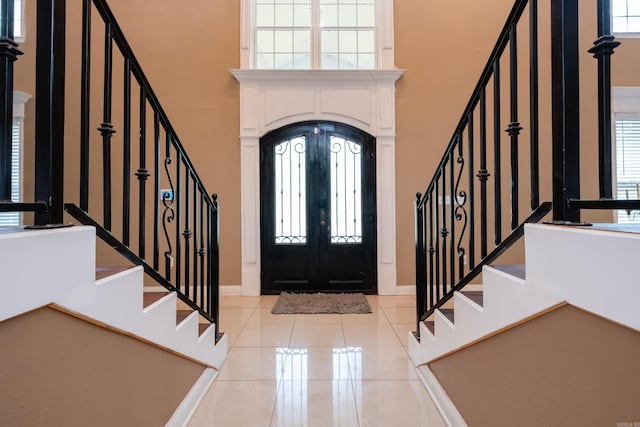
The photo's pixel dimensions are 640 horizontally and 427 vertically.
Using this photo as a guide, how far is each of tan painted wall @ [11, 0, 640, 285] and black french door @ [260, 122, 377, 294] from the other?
15.2 inches

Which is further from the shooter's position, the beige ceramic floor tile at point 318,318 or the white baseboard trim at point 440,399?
the beige ceramic floor tile at point 318,318

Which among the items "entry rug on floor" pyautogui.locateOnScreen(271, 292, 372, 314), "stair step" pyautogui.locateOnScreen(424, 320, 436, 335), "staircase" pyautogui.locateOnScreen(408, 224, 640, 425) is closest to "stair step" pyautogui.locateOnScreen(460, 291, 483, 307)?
"staircase" pyautogui.locateOnScreen(408, 224, 640, 425)

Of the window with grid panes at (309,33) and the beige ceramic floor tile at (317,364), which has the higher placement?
the window with grid panes at (309,33)

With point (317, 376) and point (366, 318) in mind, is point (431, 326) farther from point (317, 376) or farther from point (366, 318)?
point (366, 318)

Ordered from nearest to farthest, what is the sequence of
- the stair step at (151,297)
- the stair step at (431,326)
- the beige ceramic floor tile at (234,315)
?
the stair step at (151,297) < the stair step at (431,326) < the beige ceramic floor tile at (234,315)

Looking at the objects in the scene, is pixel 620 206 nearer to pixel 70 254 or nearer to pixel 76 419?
pixel 70 254

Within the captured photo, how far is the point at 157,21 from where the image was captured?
4.60m

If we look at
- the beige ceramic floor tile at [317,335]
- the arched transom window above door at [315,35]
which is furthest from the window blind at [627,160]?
the beige ceramic floor tile at [317,335]

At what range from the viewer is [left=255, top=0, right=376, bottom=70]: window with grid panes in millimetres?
4746

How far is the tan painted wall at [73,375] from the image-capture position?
0.83 metres

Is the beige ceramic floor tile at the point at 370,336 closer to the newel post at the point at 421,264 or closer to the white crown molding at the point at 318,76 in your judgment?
the newel post at the point at 421,264

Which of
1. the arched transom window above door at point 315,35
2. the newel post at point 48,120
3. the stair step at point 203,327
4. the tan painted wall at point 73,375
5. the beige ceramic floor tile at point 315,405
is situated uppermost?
the arched transom window above door at point 315,35

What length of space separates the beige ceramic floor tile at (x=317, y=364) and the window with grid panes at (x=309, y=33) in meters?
3.49

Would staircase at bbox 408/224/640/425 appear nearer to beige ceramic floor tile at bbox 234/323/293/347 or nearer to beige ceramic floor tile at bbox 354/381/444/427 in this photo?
beige ceramic floor tile at bbox 354/381/444/427
